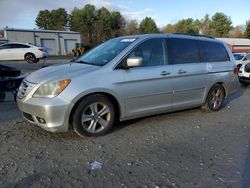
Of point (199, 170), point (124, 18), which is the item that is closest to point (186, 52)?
point (199, 170)

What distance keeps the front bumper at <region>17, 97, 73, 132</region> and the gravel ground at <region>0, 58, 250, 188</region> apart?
0.32 meters

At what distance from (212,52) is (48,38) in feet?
144

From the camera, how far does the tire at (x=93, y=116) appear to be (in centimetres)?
455

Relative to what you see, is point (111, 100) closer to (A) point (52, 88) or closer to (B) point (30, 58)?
(A) point (52, 88)

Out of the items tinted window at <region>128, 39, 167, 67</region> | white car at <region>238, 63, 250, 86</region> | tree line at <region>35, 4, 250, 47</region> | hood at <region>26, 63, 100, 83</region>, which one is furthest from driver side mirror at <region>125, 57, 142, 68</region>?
tree line at <region>35, 4, 250, 47</region>

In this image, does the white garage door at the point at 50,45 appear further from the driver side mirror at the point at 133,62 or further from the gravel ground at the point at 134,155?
the driver side mirror at the point at 133,62

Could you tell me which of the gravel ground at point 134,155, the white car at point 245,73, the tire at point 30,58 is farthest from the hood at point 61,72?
the tire at point 30,58

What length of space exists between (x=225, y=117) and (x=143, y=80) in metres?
2.41

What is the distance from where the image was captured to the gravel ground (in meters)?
3.39

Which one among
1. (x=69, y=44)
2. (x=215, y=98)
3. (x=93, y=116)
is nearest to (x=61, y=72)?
(x=93, y=116)

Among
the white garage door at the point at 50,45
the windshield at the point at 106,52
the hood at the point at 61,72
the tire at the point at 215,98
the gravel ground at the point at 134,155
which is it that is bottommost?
the gravel ground at the point at 134,155

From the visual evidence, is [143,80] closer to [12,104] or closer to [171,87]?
[171,87]

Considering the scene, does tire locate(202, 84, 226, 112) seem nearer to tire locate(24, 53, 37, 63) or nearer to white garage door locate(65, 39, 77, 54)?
tire locate(24, 53, 37, 63)

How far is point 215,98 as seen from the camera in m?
6.70
